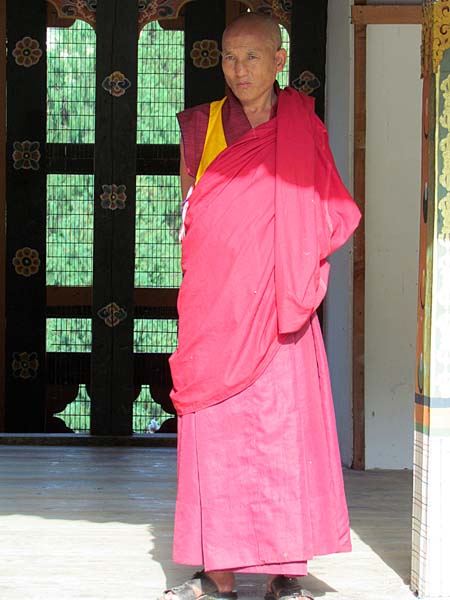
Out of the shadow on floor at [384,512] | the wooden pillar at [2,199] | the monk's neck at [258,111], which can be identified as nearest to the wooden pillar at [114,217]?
the wooden pillar at [2,199]

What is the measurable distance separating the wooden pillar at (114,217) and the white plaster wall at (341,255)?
100 centimetres

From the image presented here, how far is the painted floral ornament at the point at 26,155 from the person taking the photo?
609 cm

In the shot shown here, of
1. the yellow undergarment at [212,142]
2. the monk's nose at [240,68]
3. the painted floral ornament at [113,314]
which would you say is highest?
the monk's nose at [240,68]

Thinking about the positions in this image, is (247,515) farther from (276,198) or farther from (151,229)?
(151,229)

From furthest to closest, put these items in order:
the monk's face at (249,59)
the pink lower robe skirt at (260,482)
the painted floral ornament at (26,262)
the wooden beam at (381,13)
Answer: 1. the painted floral ornament at (26,262)
2. the wooden beam at (381,13)
3. the monk's face at (249,59)
4. the pink lower robe skirt at (260,482)

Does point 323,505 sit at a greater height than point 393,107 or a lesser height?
lesser

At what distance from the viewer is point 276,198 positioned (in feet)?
10.2

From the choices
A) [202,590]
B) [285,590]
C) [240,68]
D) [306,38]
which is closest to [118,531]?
[202,590]

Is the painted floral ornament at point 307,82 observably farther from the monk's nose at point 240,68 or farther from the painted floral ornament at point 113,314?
the monk's nose at point 240,68

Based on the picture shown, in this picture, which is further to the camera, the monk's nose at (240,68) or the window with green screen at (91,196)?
the window with green screen at (91,196)

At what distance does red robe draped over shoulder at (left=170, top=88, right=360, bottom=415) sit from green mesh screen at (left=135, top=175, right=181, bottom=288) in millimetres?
2987

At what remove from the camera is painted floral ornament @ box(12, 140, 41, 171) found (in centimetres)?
609

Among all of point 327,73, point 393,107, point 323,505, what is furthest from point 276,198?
point 327,73

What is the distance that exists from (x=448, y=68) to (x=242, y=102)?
57cm
